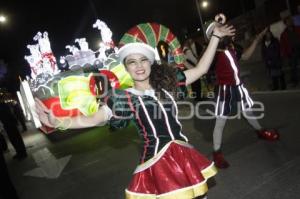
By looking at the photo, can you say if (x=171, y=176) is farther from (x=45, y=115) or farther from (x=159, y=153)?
(x=45, y=115)

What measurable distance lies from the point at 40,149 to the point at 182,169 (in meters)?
Answer: 9.40

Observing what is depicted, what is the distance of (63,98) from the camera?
1119 centimetres

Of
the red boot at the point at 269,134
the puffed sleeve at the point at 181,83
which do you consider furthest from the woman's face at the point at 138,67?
the red boot at the point at 269,134

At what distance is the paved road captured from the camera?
4449 mm

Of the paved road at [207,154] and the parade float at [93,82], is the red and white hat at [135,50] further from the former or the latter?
the parade float at [93,82]

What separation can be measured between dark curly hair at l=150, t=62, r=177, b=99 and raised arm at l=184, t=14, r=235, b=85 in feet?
0.71

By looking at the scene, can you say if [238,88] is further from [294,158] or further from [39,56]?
[39,56]

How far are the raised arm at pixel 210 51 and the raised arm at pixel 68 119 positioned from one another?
2.63 feet

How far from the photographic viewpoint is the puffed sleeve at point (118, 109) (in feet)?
9.32

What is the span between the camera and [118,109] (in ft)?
9.35

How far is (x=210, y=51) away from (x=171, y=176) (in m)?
1.11

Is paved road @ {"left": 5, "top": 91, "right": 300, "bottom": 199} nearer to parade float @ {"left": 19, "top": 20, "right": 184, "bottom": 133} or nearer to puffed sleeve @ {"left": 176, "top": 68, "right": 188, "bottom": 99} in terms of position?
parade float @ {"left": 19, "top": 20, "right": 184, "bottom": 133}

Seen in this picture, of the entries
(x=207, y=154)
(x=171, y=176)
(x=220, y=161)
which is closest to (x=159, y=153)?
(x=171, y=176)

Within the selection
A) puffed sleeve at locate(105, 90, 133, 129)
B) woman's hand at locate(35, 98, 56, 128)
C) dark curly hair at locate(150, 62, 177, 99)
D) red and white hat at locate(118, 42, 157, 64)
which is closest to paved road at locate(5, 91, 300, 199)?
dark curly hair at locate(150, 62, 177, 99)
